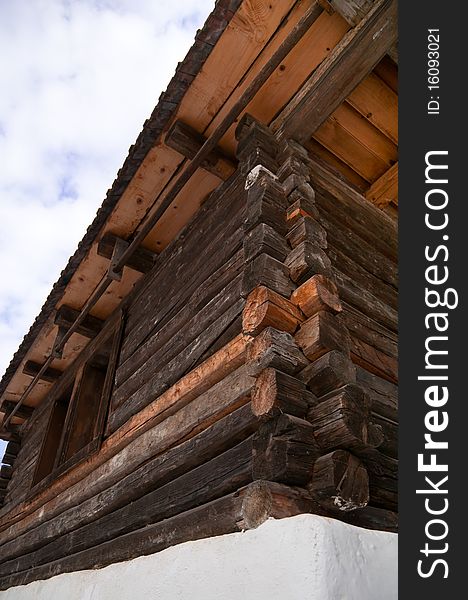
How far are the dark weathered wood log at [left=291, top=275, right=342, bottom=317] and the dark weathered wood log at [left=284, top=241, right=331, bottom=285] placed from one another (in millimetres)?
82

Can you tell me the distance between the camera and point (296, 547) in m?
1.52

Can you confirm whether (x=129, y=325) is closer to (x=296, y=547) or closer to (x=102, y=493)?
(x=102, y=493)

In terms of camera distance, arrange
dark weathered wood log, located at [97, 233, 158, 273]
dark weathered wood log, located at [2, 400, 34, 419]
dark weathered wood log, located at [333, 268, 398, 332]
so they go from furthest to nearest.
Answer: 1. dark weathered wood log, located at [2, 400, 34, 419]
2. dark weathered wood log, located at [97, 233, 158, 273]
3. dark weathered wood log, located at [333, 268, 398, 332]

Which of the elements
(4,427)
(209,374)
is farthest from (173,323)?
(4,427)

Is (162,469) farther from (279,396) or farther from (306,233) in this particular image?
(306,233)

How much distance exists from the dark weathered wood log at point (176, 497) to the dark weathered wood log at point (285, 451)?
0.19m

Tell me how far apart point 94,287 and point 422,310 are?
169 inches

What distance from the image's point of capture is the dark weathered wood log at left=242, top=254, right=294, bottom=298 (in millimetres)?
2337

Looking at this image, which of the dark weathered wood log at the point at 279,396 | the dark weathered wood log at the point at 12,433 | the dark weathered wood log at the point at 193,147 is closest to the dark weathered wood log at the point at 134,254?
the dark weathered wood log at the point at 193,147

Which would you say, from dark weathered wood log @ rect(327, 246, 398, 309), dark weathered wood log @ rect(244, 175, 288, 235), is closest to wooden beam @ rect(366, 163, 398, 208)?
dark weathered wood log @ rect(327, 246, 398, 309)

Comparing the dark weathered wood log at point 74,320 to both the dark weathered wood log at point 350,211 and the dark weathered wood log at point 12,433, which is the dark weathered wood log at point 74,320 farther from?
the dark weathered wood log at point 12,433

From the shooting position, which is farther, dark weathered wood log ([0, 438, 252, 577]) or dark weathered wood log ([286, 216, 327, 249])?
dark weathered wood log ([286, 216, 327, 249])

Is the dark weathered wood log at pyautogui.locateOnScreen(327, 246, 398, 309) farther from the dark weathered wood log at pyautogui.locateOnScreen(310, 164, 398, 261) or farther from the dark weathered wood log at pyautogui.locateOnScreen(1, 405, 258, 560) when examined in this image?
the dark weathered wood log at pyautogui.locateOnScreen(1, 405, 258, 560)

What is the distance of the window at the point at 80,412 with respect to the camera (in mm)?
4785
